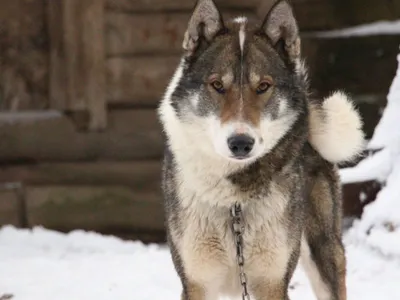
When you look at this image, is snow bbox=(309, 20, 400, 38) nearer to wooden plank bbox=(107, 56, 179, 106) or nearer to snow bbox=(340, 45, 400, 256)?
snow bbox=(340, 45, 400, 256)

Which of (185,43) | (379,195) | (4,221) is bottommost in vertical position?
(4,221)

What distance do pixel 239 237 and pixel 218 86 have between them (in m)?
0.63

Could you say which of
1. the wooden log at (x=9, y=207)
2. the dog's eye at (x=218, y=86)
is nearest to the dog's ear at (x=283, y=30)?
the dog's eye at (x=218, y=86)

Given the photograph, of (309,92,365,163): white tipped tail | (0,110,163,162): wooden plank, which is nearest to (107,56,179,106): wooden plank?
(0,110,163,162): wooden plank

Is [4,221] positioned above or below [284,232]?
below

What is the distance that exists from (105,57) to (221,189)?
3764mm

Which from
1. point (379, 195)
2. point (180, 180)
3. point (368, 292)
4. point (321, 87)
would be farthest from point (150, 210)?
point (180, 180)

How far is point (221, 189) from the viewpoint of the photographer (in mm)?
3822

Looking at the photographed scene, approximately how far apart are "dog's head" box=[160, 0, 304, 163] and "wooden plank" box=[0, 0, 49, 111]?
395 cm

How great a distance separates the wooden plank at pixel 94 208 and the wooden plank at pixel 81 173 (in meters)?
0.06

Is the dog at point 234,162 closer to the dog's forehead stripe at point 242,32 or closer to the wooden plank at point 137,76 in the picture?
the dog's forehead stripe at point 242,32

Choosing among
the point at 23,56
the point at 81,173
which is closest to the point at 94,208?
the point at 81,173

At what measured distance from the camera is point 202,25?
3.82 metres

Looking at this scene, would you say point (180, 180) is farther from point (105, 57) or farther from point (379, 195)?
point (105, 57)
